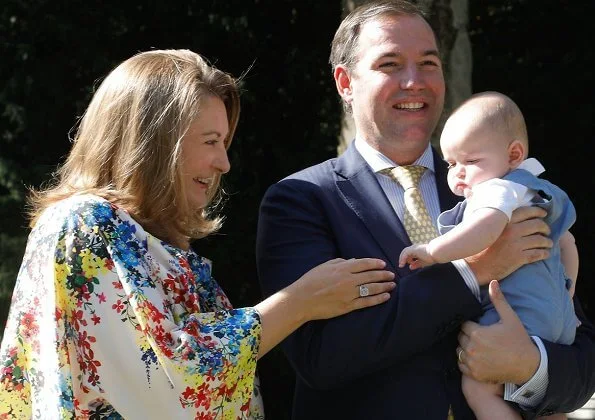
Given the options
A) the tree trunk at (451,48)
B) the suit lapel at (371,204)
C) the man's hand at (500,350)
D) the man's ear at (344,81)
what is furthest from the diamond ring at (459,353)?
the tree trunk at (451,48)

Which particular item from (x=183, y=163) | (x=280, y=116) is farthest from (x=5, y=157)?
(x=183, y=163)

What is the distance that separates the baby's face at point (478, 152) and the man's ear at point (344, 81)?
599mm

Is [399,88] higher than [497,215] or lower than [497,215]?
higher

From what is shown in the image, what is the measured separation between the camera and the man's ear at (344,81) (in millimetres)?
3469

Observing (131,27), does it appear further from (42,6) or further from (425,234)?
(425,234)

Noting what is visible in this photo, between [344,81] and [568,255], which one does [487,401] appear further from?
[344,81]

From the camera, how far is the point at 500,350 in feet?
9.20

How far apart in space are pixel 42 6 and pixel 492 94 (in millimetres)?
4321

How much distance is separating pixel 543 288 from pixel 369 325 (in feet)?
1.69

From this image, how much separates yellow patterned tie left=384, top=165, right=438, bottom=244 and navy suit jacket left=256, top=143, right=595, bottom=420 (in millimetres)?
38

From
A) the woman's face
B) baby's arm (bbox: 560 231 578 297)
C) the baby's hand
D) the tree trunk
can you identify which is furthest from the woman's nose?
the tree trunk

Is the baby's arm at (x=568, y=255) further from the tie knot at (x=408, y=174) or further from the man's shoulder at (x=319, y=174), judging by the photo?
the man's shoulder at (x=319, y=174)

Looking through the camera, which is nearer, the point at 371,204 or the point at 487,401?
the point at 487,401

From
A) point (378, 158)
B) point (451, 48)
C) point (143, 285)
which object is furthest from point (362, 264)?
point (451, 48)
